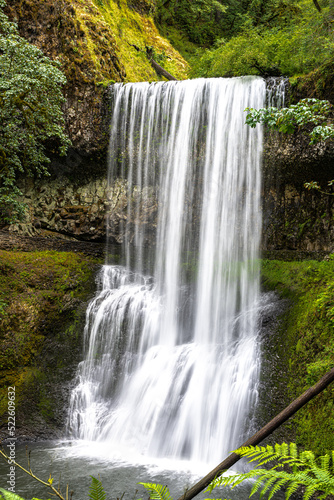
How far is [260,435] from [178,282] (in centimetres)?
856

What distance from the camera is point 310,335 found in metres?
6.52

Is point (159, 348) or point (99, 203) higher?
point (99, 203)

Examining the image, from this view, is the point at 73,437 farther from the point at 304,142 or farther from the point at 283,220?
the point at 304,142

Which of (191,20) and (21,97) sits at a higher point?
A: (191,20)

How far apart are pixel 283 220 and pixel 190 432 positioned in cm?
697

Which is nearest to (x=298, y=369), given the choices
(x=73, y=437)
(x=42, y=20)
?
(x=73, y=437)

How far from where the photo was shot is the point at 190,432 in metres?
6.51

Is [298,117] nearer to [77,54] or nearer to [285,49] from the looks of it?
[285,49]

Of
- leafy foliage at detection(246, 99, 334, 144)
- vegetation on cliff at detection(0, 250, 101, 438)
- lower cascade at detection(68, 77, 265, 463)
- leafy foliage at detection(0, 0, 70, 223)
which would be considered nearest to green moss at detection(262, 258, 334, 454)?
lower cascade at detection(68, 77, 265, 463)

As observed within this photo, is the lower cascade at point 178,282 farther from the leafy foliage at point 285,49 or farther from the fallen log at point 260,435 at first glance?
the fallen log at point 260,435

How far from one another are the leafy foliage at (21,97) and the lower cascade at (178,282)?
275 centimetres

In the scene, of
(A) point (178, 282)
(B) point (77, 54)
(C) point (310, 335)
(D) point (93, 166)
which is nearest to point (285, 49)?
(B) point (77, 54)

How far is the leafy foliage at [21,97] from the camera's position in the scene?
9.02 meters

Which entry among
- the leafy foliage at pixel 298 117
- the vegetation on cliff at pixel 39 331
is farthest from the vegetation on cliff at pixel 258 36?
the vegetation on cliff at pixel 39 331
